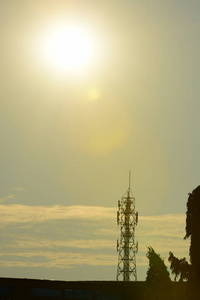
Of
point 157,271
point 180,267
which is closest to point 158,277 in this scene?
point 157,271

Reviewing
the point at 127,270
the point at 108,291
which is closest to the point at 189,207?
the point at 108,291

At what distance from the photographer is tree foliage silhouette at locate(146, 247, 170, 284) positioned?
42.4 metres

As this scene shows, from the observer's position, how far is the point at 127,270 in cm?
9256

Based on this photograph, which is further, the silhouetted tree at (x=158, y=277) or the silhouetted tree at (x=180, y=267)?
the silhouetted tree at (x=158, y=277)

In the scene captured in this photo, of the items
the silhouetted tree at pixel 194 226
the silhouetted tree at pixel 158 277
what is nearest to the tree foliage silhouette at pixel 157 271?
the silhouetted tree at pixel 158 277

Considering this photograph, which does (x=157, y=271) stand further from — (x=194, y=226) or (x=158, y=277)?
(x=194, y=226)

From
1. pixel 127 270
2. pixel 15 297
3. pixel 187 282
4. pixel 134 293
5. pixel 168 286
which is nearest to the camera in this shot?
pixel 187 282

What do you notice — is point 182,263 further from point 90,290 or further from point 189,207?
point 90,290

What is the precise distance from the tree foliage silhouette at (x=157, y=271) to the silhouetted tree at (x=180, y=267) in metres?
4.08

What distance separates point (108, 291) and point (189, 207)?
48.7 ft

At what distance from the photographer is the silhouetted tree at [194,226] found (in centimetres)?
3775

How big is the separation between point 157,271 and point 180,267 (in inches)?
190

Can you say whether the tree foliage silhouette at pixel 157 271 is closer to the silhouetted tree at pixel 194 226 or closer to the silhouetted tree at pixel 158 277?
the silhouetted tree at pixel 158 277

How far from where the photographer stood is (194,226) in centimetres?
3828
